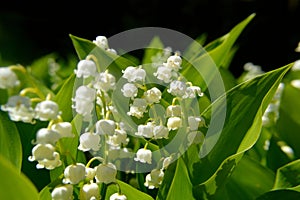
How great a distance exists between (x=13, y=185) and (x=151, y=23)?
16.4 feet

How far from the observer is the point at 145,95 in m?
0.96

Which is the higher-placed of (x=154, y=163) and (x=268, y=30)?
(x=154, y=163)

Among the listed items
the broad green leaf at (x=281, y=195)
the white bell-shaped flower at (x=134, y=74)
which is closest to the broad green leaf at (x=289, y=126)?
the broad green leaf at (x=281, y=195)

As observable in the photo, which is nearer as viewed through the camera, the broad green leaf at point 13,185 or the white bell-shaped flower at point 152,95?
the broad green leaf at point 13,185

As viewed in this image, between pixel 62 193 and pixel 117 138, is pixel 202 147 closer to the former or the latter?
pixel 117 138

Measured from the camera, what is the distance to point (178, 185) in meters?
0.96

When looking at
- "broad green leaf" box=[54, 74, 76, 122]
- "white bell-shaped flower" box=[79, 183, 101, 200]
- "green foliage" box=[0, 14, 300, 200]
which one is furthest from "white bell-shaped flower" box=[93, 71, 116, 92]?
"broad green leaf" box=[54, 74, 76, 122]

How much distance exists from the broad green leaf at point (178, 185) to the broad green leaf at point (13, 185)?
28 centimetres

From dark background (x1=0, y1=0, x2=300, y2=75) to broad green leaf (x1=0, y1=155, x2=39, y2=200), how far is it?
4.44 meters

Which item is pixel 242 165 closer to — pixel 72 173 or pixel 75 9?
pixel 72 173

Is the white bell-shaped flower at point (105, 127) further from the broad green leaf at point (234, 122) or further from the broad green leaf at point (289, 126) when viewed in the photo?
the broad green leaf at point (289, 126)

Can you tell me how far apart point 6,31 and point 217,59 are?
5.43 metres

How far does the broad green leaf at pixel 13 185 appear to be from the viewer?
2.41 feet

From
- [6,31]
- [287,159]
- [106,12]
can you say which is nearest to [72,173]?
[287,159]
